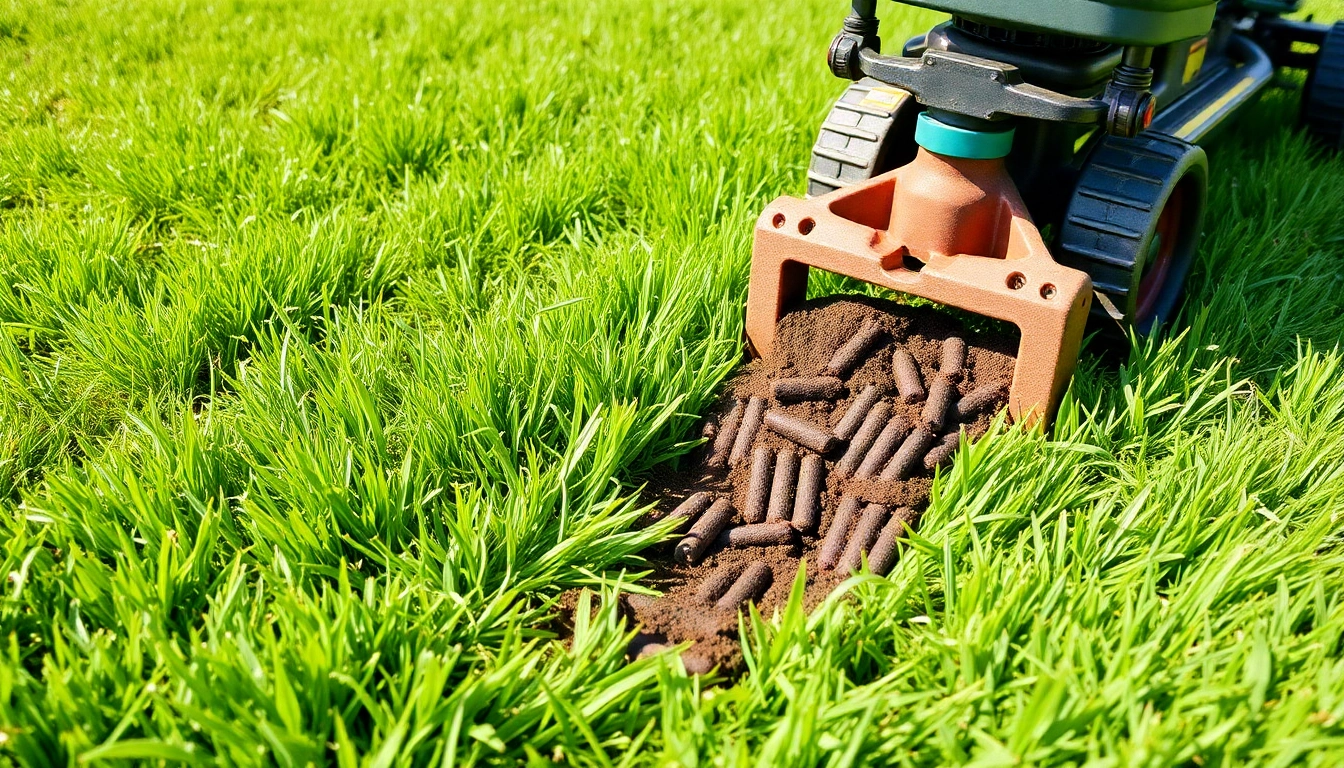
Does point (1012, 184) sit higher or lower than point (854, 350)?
higher

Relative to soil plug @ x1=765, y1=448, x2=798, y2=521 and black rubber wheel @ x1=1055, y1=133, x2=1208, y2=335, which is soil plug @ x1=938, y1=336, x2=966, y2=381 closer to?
black rubber wheel @ x1=1055, y1=133, x2=1208, y2=335

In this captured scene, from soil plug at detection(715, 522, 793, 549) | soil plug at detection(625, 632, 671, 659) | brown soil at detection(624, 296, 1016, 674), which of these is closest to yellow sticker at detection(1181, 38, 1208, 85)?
brown soil at detection(624, 296, 1016, 674)

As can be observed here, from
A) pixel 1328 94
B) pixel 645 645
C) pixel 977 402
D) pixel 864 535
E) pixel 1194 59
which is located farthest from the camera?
pixel 1328 94

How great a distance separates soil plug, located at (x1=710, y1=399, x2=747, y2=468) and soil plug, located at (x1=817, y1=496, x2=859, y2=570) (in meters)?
0.32

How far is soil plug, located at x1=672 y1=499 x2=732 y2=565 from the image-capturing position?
7.64 feet

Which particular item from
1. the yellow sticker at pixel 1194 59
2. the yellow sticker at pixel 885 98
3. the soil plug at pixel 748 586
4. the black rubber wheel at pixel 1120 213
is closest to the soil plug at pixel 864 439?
the soil plug at pixel 748 586

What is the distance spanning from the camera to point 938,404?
8.63 feet

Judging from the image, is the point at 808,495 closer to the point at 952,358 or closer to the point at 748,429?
the point at 748,429

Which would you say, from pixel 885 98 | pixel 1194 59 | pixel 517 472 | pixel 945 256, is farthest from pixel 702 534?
pixel 1194 59

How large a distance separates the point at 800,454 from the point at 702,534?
0.37 meters

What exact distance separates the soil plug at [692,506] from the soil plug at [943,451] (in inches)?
20.7

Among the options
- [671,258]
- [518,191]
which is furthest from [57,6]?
[671,258]

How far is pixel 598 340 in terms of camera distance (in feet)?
9.25

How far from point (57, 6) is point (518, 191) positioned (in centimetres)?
346
